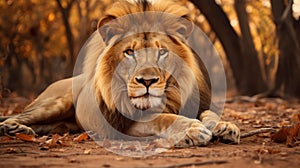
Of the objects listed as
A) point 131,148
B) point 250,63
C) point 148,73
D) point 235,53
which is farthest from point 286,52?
point 131,148

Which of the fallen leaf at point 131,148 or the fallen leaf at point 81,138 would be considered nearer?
the fallen leaf at point 131,148

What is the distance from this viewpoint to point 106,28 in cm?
450

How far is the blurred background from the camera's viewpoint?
1099cm

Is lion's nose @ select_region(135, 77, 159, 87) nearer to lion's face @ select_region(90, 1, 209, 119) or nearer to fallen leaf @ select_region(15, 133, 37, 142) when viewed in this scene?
lion's face @ select_region(90, 1, 209, 119)

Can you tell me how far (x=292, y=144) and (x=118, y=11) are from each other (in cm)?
183

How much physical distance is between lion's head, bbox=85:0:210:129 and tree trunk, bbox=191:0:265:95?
7211 mm

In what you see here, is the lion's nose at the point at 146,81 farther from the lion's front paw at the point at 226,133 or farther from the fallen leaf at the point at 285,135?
the fallen leaf at the point at 285,135

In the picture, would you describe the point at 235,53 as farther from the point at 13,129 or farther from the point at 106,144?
the point at 106,144

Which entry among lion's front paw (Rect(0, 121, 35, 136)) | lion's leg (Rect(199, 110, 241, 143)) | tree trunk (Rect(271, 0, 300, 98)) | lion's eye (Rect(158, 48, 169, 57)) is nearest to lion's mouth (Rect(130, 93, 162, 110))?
lion's eye (Rect(158, 48, 169, 57))

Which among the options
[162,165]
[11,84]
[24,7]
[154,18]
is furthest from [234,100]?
[11,84]

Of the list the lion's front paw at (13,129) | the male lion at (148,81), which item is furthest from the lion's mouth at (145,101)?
the lion's front paw at (13,129)

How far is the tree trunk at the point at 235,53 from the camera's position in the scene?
11.8m

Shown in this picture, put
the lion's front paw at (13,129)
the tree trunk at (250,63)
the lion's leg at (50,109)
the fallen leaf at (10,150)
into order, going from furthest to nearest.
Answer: the tree trunk at (250,63), the lion's leg at (50,109), the lion's front paw at (13,129), the fallen leaf at (10,150)

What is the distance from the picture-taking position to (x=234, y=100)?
11.7m
